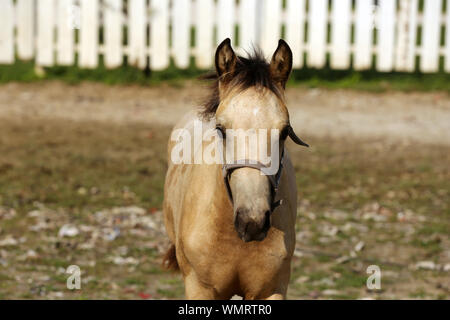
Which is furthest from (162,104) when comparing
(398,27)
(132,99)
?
(398,27)

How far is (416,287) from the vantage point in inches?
272

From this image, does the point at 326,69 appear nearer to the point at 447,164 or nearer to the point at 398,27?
the point at 398,27

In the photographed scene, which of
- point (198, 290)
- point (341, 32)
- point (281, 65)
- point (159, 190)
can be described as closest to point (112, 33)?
point (341, 32)

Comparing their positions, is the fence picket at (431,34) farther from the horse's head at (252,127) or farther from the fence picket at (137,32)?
the horse's head at (252,127)

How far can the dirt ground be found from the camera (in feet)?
23.2

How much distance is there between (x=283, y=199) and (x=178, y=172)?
46.2 inches

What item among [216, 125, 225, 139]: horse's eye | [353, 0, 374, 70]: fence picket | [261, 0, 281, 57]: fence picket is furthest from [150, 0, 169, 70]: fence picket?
[216, 125, 225, 139]: horse's eye

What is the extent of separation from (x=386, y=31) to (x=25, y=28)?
6766 millimetres

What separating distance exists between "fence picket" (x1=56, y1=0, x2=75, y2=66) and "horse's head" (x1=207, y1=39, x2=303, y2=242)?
1074cm

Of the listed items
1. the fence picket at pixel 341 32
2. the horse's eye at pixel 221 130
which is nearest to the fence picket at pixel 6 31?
the fence picket at pixel 341 32

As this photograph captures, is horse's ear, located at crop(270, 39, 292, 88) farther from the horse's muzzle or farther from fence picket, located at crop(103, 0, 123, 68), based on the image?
fence picket, located at crop(103, 0, 123, 68)

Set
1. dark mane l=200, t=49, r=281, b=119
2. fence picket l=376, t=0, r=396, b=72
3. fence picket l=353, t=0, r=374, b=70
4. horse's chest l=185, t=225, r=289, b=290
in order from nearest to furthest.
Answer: dark mane l=200, t=49, r=281, b=119 → horse's chest l=185, t=225, r=289, b=290 → fence picket l=353, t=0, r=374, b=70 → fence picket l=376, t=0, r=396, b=72

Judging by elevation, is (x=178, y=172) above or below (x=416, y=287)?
above

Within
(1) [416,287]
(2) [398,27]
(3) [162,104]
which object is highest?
(2) [398,27]
